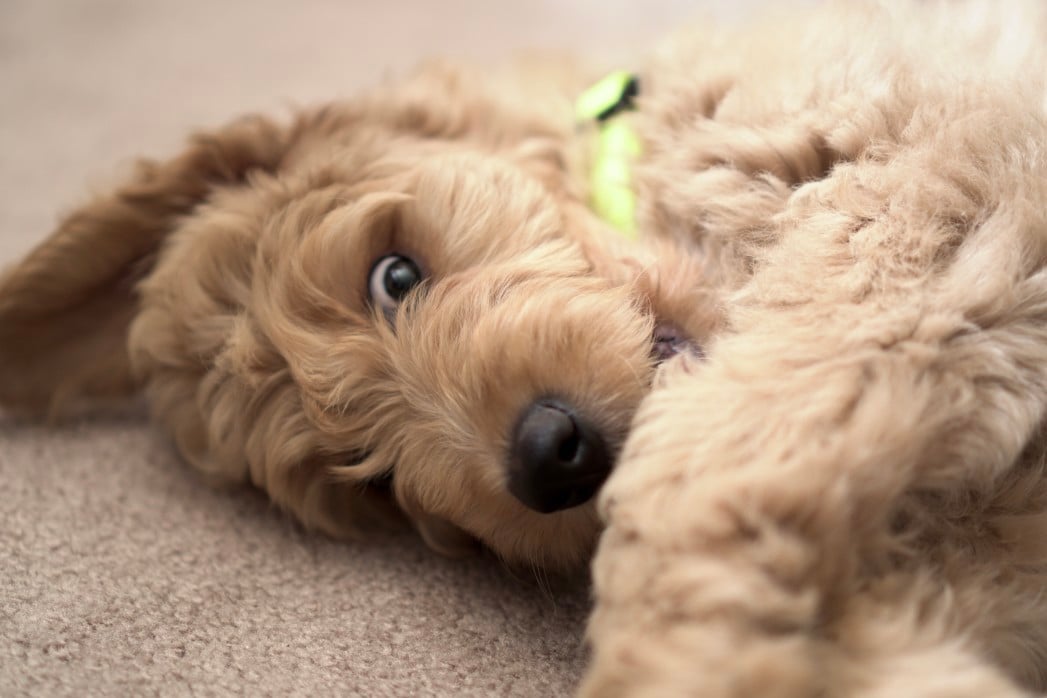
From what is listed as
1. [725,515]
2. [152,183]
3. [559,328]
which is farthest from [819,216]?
[152,183]

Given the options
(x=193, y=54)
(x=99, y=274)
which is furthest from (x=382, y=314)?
(x=193, y=54)

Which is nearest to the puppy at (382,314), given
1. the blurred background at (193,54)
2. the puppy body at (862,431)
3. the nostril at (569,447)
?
the nostril at (569,447)

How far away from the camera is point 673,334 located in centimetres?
121

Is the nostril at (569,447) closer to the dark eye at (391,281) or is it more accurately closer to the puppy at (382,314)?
the puppy at (382,314)

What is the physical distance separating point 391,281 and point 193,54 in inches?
71.9

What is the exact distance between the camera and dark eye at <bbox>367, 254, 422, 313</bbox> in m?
1.31

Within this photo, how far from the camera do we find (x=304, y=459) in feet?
4.48

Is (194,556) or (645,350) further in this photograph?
(194,556)

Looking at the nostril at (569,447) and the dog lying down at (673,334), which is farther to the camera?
the nostril at (569,447)

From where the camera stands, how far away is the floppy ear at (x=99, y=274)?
1560mm

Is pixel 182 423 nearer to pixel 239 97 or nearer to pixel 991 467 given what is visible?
pixel 991 467

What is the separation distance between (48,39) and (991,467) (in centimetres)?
287

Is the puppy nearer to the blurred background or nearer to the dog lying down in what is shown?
the dog lying down

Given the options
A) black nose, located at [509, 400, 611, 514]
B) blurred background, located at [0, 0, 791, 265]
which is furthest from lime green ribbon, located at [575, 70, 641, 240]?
blurred background, located at [0, 0, 791, 265]
